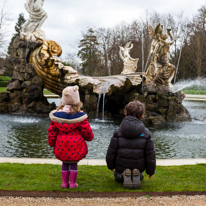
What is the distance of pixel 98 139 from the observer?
25.7 ft

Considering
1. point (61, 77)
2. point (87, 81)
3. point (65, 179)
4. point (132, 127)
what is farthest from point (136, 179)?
point (61, 77)

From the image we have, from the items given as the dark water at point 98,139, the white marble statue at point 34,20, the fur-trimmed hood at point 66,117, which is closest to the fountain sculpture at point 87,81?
the white marble statue at point 34,20

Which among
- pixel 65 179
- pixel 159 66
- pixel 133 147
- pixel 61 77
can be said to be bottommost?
pixel 65 179

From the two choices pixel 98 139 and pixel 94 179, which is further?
pixel 98 139

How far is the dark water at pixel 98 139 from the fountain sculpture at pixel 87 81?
3.76 feet

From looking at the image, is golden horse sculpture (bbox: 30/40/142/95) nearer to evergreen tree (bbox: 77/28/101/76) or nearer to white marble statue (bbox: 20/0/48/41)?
white marble statue (bbox: 20/0/48/41)

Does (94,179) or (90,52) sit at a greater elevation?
(90,52)

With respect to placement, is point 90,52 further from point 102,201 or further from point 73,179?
point 102,201

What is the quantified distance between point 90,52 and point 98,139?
29233mm

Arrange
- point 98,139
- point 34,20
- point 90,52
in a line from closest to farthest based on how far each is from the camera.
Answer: point 98,139, point 34,20, point 90,52

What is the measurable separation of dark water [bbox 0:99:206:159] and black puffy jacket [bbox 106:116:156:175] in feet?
9.30

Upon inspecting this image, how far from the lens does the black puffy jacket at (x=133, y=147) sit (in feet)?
10.1

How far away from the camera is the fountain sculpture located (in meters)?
11.5

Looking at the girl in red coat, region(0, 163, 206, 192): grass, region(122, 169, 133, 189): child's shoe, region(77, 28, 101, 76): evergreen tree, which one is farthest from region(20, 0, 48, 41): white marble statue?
region(77, 28, 101, 76): evergreen tree
